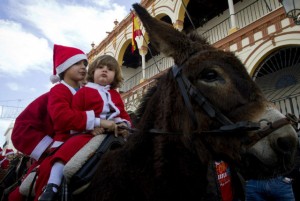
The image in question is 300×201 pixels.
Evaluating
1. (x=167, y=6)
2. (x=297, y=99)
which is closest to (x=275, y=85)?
(x=297, y=99)

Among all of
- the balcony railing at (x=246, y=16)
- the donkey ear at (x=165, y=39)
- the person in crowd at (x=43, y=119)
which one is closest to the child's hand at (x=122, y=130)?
the person in crowd at (x=43, y=119)

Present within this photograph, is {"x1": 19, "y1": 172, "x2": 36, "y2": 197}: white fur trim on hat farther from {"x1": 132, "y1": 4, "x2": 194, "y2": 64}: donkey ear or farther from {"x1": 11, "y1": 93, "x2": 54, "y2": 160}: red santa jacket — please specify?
{"x1": 132, "y1": 4, "x2": 194, "y2": 64}: donkey ear

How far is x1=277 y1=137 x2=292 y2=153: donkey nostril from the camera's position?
1378 millimetres

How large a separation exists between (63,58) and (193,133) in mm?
2085

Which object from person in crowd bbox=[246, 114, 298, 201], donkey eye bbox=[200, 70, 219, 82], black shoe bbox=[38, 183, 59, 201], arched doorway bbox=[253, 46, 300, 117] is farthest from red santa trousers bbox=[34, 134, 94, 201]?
arched doorway bbox=[253, 46, 300, 117]

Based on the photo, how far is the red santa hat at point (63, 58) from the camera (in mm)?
2988

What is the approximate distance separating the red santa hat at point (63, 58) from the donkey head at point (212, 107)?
1328mm

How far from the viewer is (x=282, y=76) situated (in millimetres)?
10078

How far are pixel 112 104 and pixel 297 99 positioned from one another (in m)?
8.73

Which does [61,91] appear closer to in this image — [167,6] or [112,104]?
[112,104]

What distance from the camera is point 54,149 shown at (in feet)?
8.01

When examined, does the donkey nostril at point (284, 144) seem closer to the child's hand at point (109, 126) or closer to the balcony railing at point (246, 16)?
the child's hand at point (109, 126)

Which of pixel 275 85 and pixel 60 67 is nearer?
pixel 60 67

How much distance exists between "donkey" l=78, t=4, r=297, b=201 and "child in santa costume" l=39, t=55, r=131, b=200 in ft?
1.10
